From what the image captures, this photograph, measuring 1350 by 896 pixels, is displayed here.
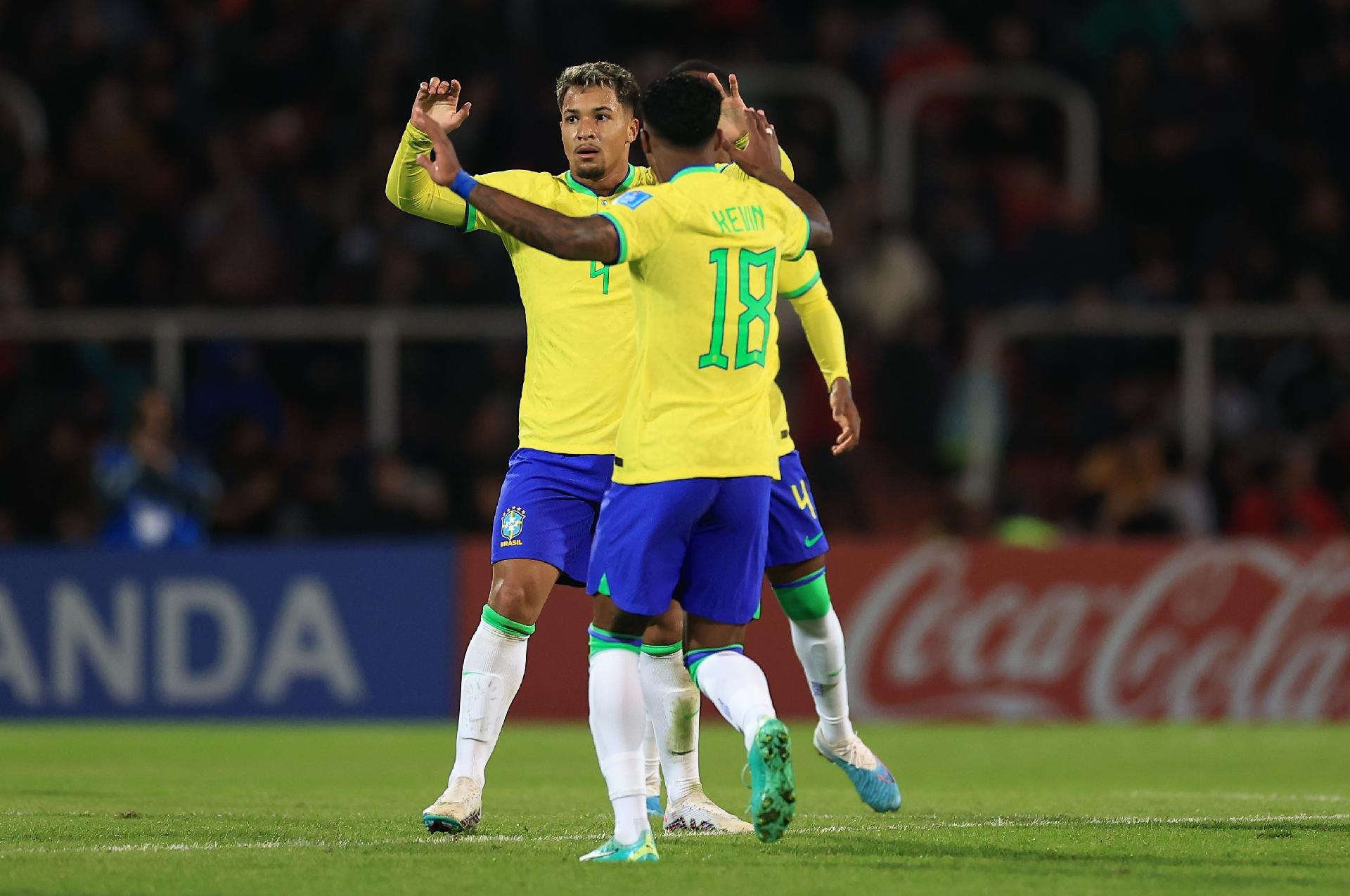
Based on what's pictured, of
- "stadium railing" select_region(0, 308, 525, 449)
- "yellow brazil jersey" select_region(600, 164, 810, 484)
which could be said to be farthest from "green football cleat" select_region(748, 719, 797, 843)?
"stadium railing" select_region(0, 308, 525, 449)

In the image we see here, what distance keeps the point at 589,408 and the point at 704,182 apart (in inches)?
51.4

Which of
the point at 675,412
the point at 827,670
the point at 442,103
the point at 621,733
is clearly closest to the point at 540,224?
the point at 675,412

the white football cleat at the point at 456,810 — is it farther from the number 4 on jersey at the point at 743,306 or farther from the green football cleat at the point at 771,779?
the number 4 on jersey at the point at 743,306

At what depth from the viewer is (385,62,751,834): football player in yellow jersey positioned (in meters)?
7.34

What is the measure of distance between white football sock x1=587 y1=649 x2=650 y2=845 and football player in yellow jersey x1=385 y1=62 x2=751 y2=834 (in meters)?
0.71

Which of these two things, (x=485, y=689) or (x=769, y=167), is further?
(x=485, y=689)

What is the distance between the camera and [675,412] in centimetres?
636

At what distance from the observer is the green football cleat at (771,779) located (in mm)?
6078

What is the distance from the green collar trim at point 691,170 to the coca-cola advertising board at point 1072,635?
763 cm

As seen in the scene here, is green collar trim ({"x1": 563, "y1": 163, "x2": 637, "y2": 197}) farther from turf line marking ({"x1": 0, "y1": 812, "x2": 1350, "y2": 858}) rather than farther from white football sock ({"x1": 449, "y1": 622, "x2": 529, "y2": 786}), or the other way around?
turf line marking ({"x1": 0, "y1": 812, "x2": 1350, "y2": 858})

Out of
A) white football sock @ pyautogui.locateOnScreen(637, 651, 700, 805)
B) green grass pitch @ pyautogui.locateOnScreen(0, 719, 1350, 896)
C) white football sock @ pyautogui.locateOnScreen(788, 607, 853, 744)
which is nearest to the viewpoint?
green grass pitch @ pyautogui.locateOnScreen(0, 719, 1350, 896)

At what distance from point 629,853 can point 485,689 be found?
50.4 inches

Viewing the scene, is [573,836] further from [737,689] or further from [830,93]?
[830,93]

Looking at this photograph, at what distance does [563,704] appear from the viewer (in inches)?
555
